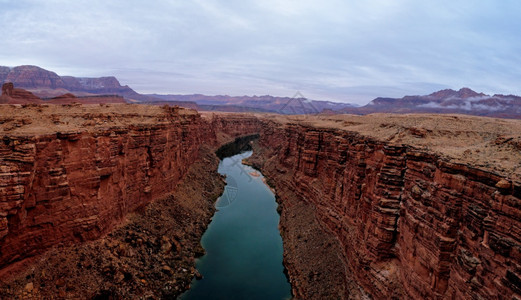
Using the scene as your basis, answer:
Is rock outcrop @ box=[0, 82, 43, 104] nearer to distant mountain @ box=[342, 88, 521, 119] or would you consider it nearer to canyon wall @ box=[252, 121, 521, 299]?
canyon wall @ box=[252, 121, 521, 299]

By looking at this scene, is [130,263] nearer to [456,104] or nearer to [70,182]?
[70,182]

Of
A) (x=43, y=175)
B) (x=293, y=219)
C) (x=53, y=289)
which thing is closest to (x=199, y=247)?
(x=293, y=219)

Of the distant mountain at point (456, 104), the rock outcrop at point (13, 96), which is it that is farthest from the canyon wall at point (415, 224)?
the distant mountain at point (456, 104)

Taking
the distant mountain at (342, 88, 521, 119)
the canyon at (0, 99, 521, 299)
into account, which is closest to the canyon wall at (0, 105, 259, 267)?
the canyon at (0, 99, 521, 299)

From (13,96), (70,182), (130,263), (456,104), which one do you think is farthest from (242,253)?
(456,104)

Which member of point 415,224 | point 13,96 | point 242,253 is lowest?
point 242,253

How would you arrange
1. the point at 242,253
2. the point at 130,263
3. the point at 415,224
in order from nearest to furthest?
the point at 415,224 < the point at 130,263 < the point at 242,253
